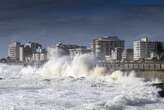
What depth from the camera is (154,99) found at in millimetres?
22953

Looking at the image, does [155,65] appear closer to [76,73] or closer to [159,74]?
[159,74]

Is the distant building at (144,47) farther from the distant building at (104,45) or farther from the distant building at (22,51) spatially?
the distant building at (22,51)

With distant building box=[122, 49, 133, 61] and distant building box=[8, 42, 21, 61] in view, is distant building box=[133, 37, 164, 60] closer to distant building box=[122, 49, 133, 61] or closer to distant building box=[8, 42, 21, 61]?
distant building box=[122, 49, 133, 61]

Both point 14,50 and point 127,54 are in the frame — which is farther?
point 14,50

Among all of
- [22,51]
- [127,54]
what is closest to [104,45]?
[127,54]

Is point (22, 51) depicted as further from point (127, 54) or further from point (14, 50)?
point (127, 54)

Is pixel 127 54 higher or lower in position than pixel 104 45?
lower

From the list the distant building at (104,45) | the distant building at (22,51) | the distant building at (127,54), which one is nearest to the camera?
the distant building at (127,54)

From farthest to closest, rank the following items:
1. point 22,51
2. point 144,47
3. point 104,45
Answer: point 22,51 < point 104,45 < point 144,47

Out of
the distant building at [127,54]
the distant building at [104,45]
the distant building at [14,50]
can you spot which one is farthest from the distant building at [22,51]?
the distant building at [127,54]

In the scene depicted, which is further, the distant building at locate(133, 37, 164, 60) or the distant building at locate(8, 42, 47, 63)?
the distant building at locate(8, 42, 47, 63)

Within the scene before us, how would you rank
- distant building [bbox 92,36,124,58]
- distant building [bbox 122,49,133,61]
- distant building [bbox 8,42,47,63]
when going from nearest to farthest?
distant building [bbox 122,49,133,61] → distant building [bbox 92,36,124,58] → distant building [bbox 8,42,47,63]

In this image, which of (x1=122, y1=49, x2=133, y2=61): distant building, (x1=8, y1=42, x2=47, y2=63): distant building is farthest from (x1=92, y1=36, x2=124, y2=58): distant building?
(x1=8, y1=42, x2=47, y2=63): distant building

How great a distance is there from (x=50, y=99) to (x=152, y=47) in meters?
109
